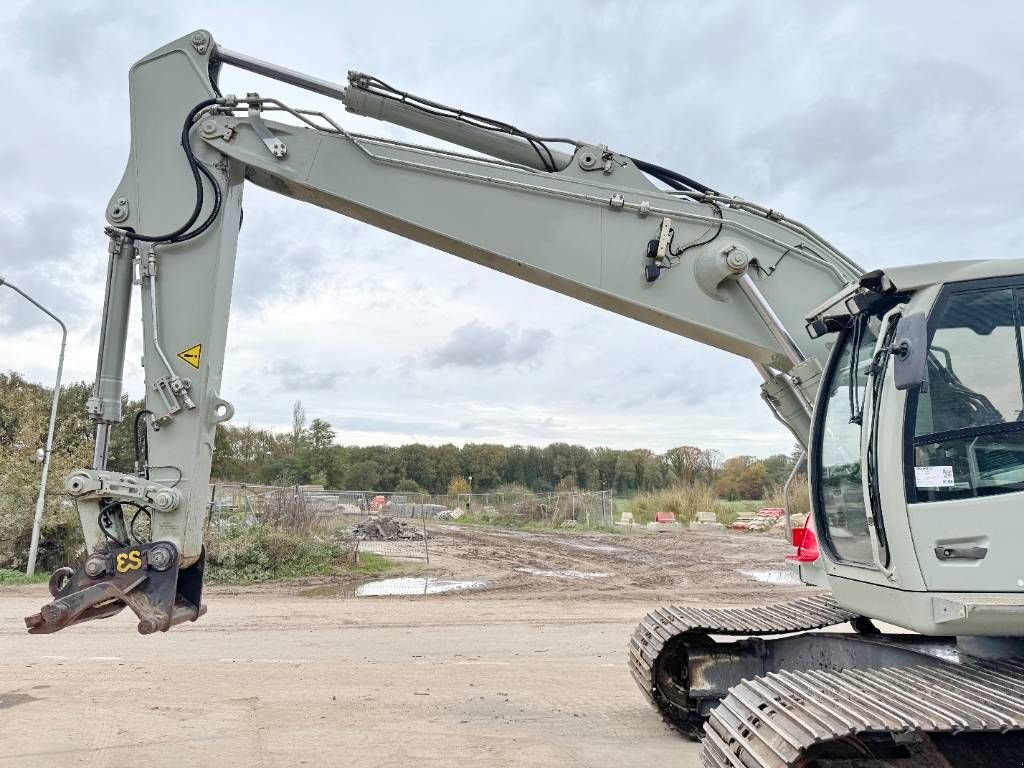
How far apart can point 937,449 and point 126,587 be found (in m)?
4.22

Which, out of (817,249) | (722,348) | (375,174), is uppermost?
(375,174)

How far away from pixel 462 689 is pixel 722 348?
365 centimetres

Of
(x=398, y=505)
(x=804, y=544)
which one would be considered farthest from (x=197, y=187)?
(x=398, y=505)

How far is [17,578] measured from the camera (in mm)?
13469

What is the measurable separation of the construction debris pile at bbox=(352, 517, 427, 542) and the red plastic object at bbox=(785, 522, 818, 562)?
1602 cm

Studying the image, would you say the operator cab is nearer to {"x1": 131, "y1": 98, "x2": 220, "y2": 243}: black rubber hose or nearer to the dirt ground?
the dirt ground

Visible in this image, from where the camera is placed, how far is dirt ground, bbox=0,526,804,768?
198 inches

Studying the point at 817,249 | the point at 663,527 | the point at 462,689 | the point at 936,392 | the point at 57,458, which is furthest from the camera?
the point at 663,527

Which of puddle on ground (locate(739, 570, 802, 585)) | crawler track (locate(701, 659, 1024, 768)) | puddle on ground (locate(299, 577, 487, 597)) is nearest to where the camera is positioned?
crawler track (locate(701, 659, 1024, 768))

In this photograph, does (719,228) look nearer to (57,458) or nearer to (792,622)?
(792,622)

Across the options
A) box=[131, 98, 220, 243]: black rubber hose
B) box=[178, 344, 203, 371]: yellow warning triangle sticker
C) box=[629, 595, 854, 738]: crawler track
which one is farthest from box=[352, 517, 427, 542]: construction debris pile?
box=[131, 98, 220, 243]: black rubber hose

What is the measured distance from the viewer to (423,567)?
1603 cm

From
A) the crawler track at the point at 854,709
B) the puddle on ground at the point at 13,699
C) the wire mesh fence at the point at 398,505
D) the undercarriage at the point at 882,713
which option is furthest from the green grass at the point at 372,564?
the crawler track at the point at 854,709

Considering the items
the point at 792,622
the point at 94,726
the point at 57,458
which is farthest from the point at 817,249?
the point at 57,458
